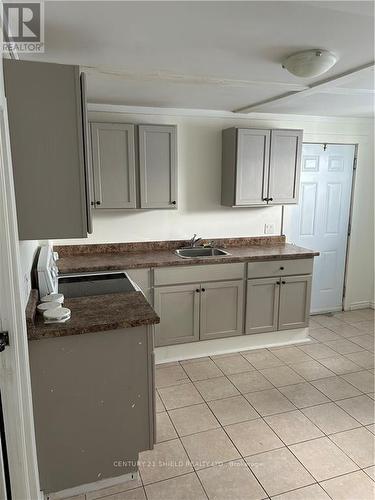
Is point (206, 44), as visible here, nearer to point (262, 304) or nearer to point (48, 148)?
point (48, 148)

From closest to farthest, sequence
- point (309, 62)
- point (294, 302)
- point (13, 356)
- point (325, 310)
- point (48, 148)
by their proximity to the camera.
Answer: point (13, 356)
point (48, 148)
point (309, 62)
point (294, 302)
point (325, 310)

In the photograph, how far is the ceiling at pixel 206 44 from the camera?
4.90 ft

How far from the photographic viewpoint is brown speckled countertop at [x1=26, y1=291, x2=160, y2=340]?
1736 millimetres

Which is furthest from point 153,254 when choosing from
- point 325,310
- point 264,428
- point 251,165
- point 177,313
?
point 325,310

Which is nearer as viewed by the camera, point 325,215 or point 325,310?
point 325,215

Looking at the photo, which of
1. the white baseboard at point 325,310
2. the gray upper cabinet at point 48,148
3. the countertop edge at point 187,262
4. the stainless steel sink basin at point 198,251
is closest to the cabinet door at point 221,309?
the countertop edge at point 187,262

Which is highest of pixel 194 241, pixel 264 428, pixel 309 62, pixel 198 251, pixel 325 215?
pixel 309 62

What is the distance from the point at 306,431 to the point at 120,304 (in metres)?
1.51

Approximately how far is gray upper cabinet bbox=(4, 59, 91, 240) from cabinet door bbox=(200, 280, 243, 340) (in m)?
1.82

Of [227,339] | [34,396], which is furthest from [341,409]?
[34,396]

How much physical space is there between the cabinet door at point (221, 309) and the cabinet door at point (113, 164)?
1.13 meters

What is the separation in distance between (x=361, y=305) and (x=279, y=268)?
1.93 metres

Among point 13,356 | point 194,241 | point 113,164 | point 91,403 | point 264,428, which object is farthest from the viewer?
point 194,241

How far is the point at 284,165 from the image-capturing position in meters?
3.70
